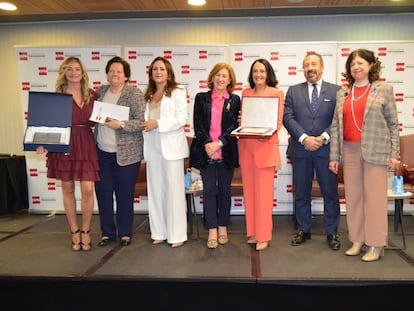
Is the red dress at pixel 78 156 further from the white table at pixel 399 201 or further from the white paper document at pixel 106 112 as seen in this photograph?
the white table at pixel 399 201

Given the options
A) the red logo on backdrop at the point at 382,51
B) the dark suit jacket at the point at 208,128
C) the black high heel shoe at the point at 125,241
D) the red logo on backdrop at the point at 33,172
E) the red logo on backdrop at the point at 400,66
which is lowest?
the black high heel shoe at the point at 125,241

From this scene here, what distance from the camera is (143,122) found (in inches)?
136

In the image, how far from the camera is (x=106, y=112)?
3.30 meters

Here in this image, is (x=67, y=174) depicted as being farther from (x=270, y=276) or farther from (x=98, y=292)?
(x=270, y=276)

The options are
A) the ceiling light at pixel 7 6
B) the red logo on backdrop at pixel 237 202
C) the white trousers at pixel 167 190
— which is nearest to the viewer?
the white trousers at pixel 167 190

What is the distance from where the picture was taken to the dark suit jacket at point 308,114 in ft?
11.1

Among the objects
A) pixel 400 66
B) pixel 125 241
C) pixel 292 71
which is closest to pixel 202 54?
pixel 292 71

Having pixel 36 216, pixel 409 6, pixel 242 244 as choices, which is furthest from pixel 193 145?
pixel 409 6

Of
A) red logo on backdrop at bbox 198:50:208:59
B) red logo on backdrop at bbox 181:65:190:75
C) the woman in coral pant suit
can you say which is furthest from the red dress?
red logo on backdrop at bbox 198:50:208:59

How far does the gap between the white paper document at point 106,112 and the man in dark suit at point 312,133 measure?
1422 millimetres

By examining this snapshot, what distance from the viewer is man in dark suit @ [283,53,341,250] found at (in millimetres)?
3340

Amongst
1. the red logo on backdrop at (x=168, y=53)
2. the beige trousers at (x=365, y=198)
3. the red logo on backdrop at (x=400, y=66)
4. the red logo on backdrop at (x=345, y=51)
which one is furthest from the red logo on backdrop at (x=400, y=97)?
the red logo on backdrop at (x=168, y=53)

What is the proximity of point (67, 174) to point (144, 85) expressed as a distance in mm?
2062

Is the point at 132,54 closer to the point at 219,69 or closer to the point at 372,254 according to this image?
the point at 219,69
